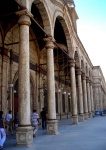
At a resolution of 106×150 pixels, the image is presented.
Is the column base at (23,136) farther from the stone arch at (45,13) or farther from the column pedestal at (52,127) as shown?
the stone arch at (45,13)

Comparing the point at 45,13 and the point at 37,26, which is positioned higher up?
the point at 37,26

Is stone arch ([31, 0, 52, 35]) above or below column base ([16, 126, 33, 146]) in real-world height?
above

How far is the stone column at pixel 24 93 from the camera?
9.24 metres

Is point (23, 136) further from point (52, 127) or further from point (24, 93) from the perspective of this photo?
point (52, 127)

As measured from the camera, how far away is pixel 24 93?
9664mm

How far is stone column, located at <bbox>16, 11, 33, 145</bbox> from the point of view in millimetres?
9242

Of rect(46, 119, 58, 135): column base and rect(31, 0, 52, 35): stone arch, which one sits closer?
rect(46, 119, 58, 135): column base

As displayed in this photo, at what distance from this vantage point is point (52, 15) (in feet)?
48.3

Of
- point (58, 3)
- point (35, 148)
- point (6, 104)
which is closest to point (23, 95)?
point (35, 148)

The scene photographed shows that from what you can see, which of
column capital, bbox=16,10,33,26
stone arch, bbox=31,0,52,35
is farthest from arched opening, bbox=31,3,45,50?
column capital, bbox=16,10,33,26

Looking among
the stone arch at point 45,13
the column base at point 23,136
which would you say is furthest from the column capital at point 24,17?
the column base at point 23,136

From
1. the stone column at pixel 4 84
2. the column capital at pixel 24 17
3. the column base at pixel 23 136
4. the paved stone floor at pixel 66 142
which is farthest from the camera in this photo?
the stone column at pixel 4 84

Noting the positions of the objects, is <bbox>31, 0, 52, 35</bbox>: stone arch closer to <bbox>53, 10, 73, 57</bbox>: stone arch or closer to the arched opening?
the arched opening

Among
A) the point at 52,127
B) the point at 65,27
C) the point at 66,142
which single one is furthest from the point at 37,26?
the point at 66,142
